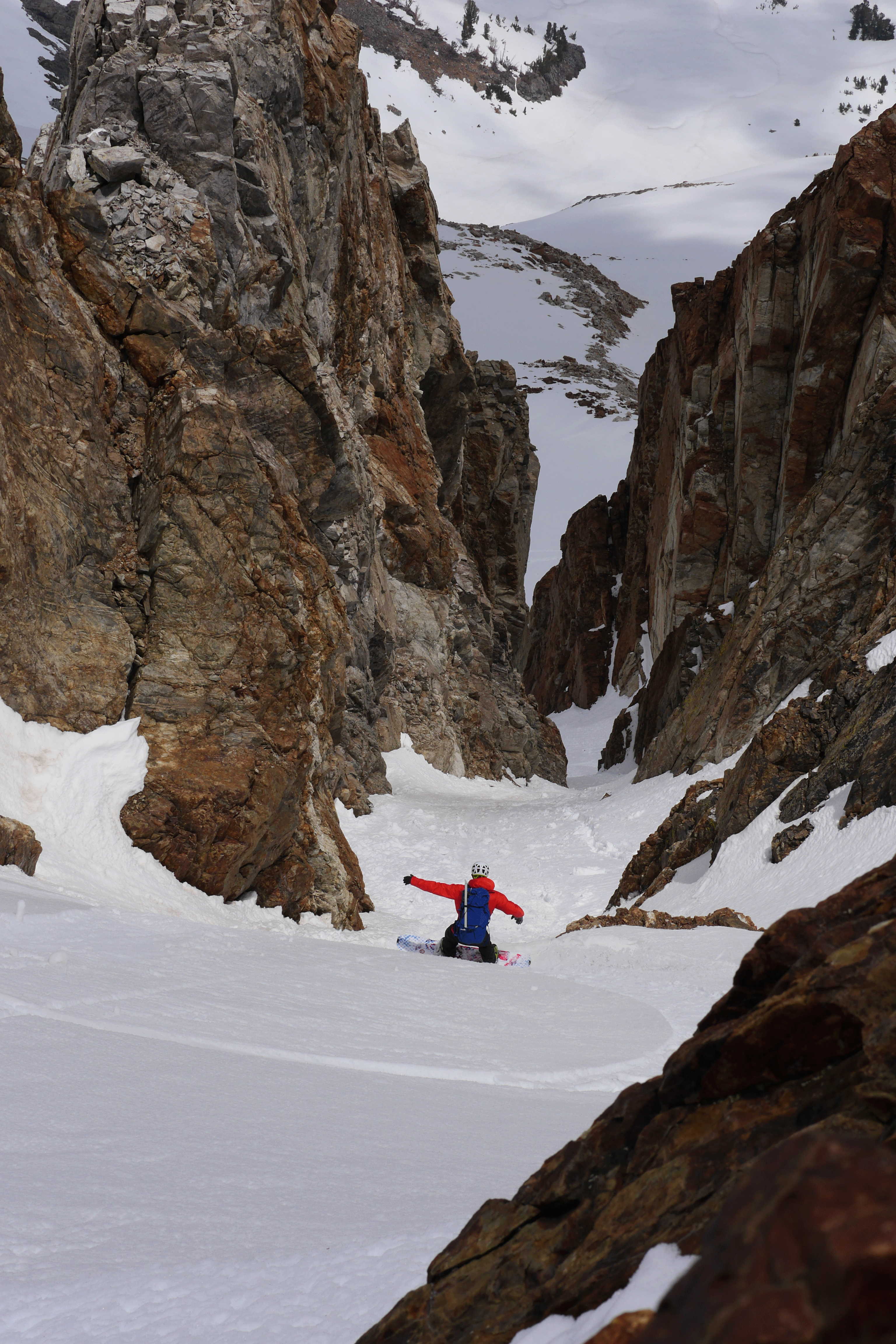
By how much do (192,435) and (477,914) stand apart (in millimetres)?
5618

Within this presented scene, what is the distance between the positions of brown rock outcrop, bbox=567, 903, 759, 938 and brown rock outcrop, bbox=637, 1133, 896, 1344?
7.28 meters

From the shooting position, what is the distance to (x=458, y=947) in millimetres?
8672

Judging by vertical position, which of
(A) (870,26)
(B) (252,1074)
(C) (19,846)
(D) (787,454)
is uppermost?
(A) (870,26)

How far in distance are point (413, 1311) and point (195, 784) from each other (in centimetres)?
767

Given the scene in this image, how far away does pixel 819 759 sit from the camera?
10.9m

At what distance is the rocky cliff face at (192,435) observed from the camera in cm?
888

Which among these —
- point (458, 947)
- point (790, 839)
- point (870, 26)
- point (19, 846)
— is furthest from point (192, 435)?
point (870, 26)

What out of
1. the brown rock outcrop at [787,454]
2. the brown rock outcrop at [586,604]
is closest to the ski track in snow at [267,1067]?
the brown rock outcrop at [787,454]

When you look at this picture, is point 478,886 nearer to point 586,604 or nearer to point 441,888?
point 441,888

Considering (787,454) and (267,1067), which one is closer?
(267,1067)

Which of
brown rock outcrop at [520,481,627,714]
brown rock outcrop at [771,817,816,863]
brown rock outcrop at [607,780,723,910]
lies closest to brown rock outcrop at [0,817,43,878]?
brown rock outcrop at [771,817,816,863]

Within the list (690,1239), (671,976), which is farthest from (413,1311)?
(671,976)

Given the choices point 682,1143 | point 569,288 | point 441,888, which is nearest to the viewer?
point 682,1143

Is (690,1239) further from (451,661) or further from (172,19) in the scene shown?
(451,661)
